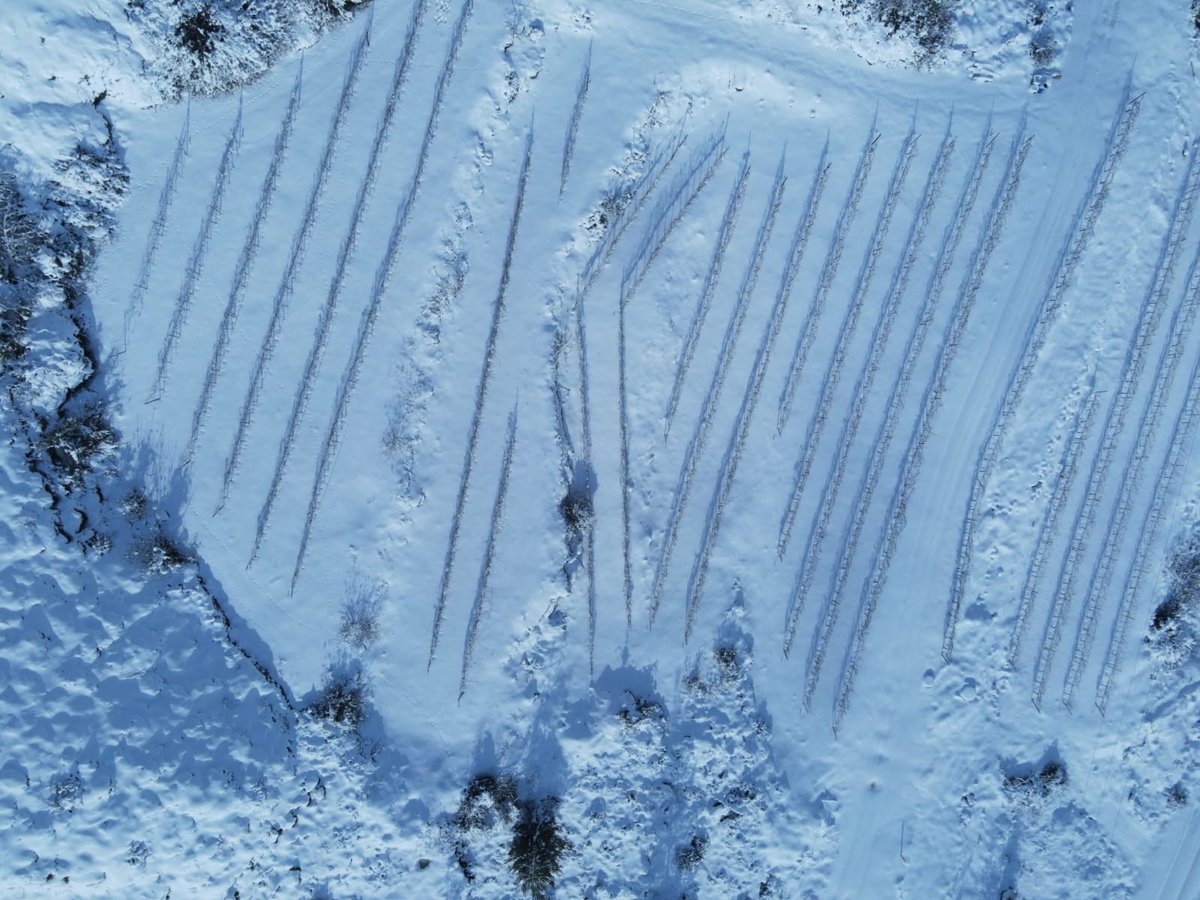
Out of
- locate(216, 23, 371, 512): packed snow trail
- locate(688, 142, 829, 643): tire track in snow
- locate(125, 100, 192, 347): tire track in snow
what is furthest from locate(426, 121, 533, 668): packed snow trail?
locate(125, 100, 192, 347): tire track in snow

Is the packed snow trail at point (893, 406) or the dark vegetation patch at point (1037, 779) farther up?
the packed snow trail at point (893, 406)

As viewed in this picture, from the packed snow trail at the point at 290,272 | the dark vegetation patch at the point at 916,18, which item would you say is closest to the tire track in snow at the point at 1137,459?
the dark vegetation patch at the point at 916,18

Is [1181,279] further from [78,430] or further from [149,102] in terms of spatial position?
[78,430]

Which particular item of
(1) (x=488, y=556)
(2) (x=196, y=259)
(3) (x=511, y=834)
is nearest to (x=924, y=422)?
(1) (x=488, y=556)

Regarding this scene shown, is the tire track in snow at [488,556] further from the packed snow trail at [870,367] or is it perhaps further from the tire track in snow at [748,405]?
the packed snow trail at [870,367]

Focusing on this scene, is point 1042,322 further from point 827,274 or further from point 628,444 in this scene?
point 628,444
